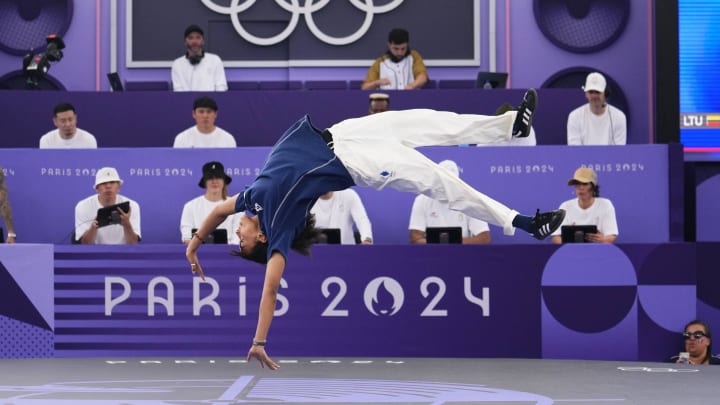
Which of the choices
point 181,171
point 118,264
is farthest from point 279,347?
point 181,171

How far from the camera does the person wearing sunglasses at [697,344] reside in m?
10.8

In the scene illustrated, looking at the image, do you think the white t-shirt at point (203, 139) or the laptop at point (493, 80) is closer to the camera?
the white t-shirt at point (203, 139)

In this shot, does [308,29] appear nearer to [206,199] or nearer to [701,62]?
[701,62]

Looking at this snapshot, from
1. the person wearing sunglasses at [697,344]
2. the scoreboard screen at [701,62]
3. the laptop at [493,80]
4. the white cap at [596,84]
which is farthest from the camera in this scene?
the scoreboard screen at [701,62]

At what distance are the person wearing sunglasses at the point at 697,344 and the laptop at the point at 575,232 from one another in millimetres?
1267

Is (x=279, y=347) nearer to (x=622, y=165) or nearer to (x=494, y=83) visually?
(x=622, y=165)

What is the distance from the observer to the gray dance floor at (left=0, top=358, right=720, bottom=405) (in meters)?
7.93

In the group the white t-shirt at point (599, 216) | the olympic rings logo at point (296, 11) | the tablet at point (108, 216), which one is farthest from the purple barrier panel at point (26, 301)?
the olympic rings logo at point (296, 11)

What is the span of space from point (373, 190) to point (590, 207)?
7.19ft

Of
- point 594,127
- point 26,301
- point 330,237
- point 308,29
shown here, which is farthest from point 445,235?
point 308,29

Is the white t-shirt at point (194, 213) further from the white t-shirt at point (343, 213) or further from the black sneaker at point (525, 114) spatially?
the black sneaker at point (525, 114)

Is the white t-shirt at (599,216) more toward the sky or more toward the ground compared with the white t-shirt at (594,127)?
more toward the ground

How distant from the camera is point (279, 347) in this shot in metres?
11.0

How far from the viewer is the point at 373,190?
12.6 metres
